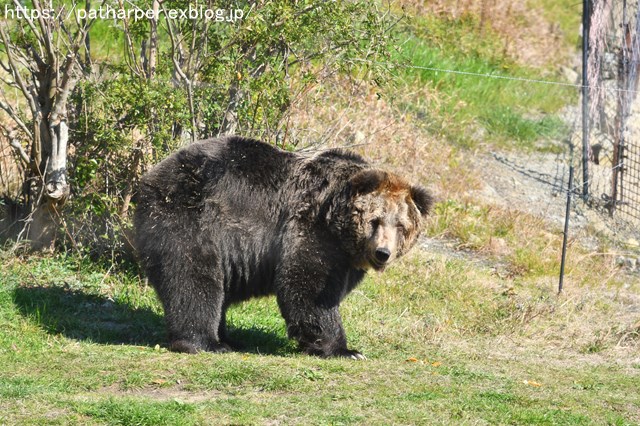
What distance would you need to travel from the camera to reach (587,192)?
49.6 feet

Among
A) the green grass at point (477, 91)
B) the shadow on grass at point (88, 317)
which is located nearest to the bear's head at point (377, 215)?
the shadow on grass at point (88, 317)

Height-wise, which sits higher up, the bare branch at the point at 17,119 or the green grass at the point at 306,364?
the bare branch at the point at 17,119

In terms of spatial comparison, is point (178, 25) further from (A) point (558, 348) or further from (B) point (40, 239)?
(A) point (558, 348)

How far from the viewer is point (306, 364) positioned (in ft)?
24.4

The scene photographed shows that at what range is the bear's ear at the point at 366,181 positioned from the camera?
7945 millimetres

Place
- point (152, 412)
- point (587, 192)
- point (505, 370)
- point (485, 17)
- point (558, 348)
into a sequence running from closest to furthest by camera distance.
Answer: point (152, 412) → point (505, 370) → point (558, 348) → point (587, 192) → point (485, 17)

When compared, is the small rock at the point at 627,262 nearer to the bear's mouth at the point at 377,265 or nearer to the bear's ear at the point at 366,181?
the bear's mouth at the point at 377,265

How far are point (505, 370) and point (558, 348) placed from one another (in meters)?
1.67

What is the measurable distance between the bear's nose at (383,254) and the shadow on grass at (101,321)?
1.36 meters

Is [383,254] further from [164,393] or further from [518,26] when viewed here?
[518,26]

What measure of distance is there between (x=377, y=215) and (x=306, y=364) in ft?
4.78

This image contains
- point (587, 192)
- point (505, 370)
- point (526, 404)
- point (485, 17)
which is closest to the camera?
point (526, 404)

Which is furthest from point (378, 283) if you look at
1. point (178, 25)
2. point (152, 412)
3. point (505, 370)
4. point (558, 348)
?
point (152, 412)

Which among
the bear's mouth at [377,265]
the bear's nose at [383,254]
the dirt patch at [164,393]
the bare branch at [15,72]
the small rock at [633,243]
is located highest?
the bare branch at [15,72]
